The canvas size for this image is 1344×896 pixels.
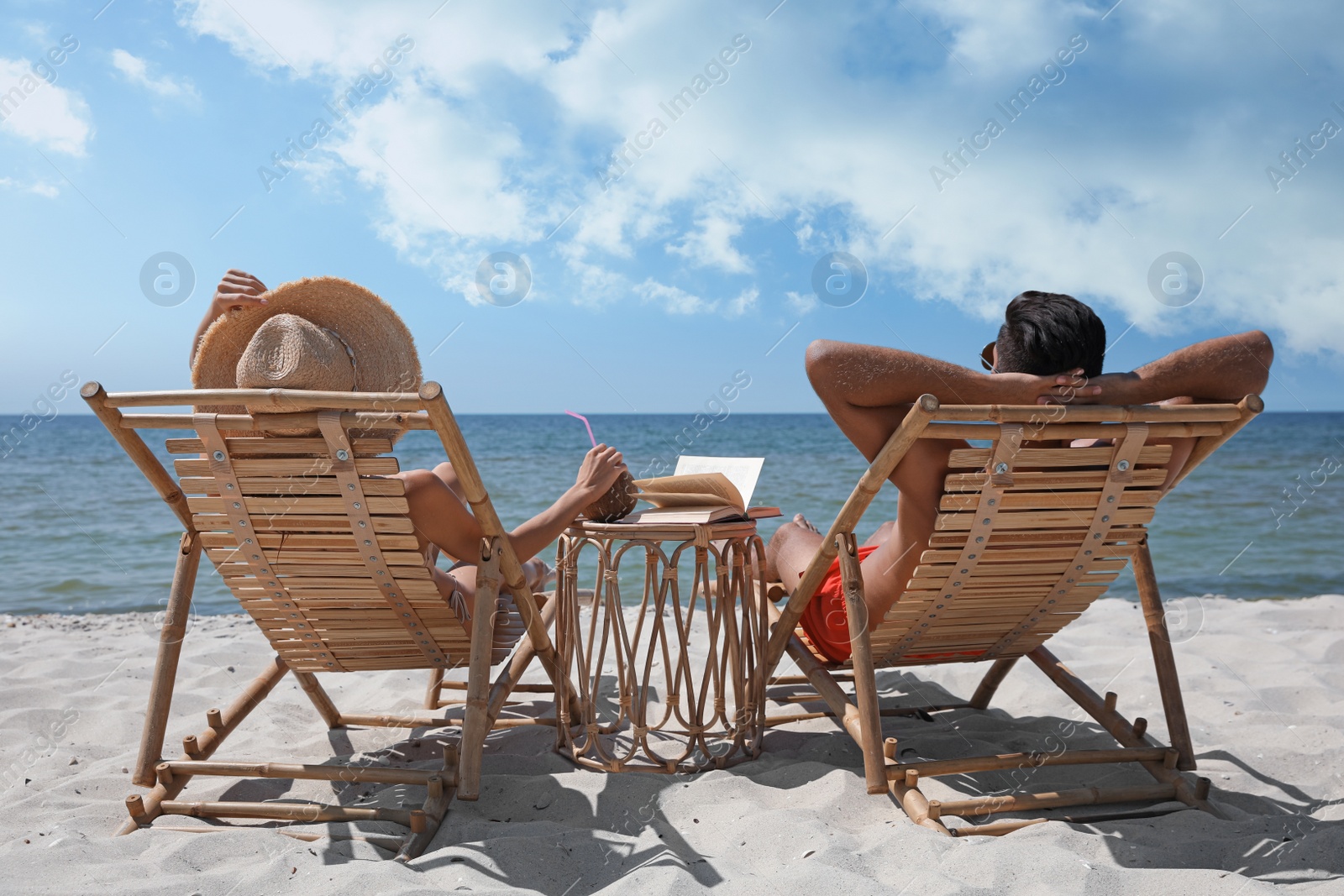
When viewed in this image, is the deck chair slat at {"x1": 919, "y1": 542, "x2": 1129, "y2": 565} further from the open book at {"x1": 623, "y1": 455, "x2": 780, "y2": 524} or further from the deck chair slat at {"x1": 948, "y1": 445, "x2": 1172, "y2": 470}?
the open book at {"x1": 623, "y1": 455, "x2": 780, "y2": 524}

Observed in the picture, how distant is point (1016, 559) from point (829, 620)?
62 centimetres

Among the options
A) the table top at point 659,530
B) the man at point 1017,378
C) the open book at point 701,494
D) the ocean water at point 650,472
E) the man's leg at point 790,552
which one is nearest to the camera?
the man at point 1017,378

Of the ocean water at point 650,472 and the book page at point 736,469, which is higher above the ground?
the book page at point 736,469

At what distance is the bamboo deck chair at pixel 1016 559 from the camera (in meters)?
2.19

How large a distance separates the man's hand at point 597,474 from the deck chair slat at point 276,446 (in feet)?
1.90

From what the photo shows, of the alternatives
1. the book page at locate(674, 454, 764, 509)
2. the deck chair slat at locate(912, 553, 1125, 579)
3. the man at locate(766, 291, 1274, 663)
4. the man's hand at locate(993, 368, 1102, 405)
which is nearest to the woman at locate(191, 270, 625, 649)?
the book page at locate(674, 454, 764, 509)

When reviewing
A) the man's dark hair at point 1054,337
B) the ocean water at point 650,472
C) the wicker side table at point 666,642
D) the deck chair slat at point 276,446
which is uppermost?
the man's dark hair at point 1054,337

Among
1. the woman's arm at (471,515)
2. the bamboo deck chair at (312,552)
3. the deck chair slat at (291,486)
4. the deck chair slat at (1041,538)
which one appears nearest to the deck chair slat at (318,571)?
the bamboo deck chair at (312,552)

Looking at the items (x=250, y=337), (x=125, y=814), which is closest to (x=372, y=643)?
(x=125, y=814)

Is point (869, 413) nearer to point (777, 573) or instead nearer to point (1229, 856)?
point (777, 573)

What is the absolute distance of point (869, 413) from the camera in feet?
7.32

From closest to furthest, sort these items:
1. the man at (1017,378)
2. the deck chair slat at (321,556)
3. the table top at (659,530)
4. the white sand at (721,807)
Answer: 1. the white sand at (721,807)
2. the man at (1017,378)
3. the deck chair slat at (321,556)
4. the table top at (659,530)

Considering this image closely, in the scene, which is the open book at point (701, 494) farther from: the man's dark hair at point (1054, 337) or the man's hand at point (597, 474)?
the man's dark hair at point (1054, 337)

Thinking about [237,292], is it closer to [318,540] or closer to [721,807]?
[318,540]
